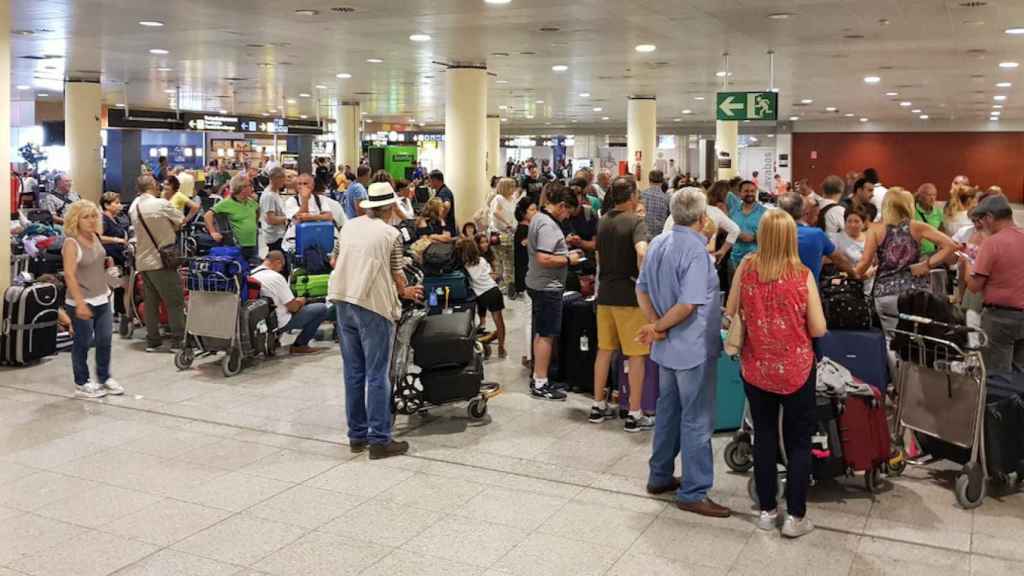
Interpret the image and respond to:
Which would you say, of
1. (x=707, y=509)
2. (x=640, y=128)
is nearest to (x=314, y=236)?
(x=707, y=509)

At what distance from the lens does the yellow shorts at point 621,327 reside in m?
6.66

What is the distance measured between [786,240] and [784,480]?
151cm

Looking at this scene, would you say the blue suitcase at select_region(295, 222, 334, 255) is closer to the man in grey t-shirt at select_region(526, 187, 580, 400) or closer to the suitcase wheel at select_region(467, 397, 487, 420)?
the man in grey t-shirt at select_region(526, 187, 580, 400)

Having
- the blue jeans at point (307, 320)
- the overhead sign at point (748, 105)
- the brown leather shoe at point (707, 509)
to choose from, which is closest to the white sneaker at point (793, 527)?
the brown leather shoe at point (707, 509)

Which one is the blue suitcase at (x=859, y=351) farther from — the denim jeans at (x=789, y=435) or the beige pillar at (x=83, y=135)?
the beige pillar at (x=83, y=135)

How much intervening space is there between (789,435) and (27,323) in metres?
7.29

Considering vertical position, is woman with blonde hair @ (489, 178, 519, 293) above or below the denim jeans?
above

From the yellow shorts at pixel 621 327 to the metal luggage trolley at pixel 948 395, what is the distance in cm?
168

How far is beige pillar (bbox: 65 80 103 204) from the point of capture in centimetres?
1994

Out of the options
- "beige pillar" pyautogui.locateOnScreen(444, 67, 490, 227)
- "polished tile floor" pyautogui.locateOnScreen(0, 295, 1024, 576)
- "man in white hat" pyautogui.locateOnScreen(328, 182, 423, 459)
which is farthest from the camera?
"beige pillar" pyautogui.locateOnScreen(444, 67, 490, 227)

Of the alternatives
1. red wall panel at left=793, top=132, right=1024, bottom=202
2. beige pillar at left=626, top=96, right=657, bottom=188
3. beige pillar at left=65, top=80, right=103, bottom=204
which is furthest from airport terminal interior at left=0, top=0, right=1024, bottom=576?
red wall panel at left=793, top=132, right=1024, bottom=202

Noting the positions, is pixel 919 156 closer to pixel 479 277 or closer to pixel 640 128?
pixel 640 128

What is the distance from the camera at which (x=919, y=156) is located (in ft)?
135

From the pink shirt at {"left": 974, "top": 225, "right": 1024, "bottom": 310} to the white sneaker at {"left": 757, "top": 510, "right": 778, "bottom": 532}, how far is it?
8.59 ft
